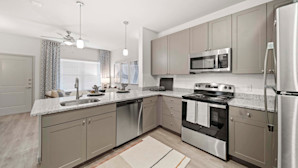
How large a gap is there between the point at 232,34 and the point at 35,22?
185 inches

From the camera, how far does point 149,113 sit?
2.68 metres

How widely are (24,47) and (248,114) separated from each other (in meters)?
6.68

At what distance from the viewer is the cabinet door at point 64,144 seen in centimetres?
138

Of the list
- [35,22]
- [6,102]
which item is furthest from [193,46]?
[6,102]

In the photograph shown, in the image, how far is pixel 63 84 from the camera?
5195 millimetres

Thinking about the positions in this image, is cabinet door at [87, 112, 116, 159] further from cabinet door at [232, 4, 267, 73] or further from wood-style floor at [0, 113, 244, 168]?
cabinet door at [232, 4, 267, 73]

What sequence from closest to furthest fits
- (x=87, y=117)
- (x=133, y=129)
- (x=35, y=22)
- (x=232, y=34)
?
(x=87, y=117)
(x=232, y=34)
(x=133, y=129)
(x=35, y=22)

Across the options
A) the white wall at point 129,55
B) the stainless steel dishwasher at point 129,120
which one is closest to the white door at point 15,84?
the white wall at point 129,55

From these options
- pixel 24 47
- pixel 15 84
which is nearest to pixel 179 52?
pixel 24 47

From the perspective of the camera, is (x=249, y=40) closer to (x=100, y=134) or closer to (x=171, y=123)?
(x=171, y=123)

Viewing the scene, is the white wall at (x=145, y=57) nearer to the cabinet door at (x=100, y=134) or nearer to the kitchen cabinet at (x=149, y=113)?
the kitchen cabinet at (x=149, y=113)

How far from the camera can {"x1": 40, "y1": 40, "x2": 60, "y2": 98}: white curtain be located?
4510 mm

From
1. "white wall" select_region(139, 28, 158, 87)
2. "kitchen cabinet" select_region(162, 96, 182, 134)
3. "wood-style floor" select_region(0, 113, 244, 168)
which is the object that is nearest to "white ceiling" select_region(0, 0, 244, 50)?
"white wall" select_region(139, 28, 158, 87)

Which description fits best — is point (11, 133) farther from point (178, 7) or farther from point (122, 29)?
point (178, 7)
